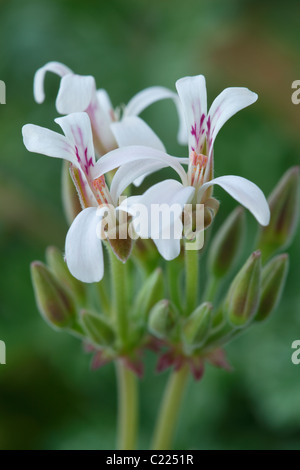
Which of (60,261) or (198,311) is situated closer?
(198,311)

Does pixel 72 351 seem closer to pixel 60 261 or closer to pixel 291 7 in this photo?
pixel 60 261

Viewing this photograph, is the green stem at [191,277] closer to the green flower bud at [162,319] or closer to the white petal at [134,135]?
the green flower bud at [162,319]

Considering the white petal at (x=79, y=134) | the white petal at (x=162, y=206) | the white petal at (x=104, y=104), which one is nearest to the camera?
the white petal at (x=162, y=206)

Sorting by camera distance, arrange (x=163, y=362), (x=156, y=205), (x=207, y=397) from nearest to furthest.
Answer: (x=156, y=205)
(x=163, y=362)
(x=207, y=397)

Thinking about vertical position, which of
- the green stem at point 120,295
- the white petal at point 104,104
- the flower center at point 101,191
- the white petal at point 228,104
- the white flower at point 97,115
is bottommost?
the green stem at point 120,295

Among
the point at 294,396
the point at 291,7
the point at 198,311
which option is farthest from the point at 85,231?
the point at 291,7

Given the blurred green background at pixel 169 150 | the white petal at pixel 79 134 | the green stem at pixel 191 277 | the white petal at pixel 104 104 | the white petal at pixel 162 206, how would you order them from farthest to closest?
1. the blurred green background at pixel 169 150
2. the white petal at pixel 104 104
3. the green stem at pixel 191 277
4. the white petal at pixel 79 134
5. the white petal at pixel 162 206

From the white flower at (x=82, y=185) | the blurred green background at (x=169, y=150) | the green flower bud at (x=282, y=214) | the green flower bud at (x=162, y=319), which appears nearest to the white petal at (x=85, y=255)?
the white flower at (x=82, y=185)
